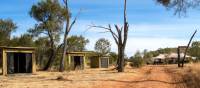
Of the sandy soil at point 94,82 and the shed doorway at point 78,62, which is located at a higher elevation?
the shed doorway at point 78,62

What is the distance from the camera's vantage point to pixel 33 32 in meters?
59.9

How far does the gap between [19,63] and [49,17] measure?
18.4 metres

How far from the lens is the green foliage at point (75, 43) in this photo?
7093 cm

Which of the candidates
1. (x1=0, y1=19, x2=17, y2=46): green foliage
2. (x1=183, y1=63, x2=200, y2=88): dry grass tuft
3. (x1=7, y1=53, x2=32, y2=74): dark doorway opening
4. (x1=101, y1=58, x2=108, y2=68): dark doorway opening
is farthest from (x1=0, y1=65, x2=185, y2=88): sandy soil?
(x1=0, y1=19, x2=17, y2=46): green foliage

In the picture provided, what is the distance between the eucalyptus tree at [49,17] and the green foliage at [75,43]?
11.4 meters

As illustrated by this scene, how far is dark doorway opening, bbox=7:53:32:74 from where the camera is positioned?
130 ft

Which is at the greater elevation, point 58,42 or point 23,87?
point 58,42

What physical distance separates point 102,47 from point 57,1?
150 ft

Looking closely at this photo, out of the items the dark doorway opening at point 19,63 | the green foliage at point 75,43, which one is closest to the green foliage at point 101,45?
the green foliage at point 75,43

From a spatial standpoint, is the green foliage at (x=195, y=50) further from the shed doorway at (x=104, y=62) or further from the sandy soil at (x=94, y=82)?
the sandy soil at (x=94, y=82)

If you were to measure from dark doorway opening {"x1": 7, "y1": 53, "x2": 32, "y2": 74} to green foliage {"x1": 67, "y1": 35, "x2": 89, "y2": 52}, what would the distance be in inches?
1136

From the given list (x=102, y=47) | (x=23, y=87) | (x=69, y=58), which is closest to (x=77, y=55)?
(x=69, y=58)

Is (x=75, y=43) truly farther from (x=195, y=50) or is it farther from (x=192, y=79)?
(x=195, y=50)

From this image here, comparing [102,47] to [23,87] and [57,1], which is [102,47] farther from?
[23,87]
